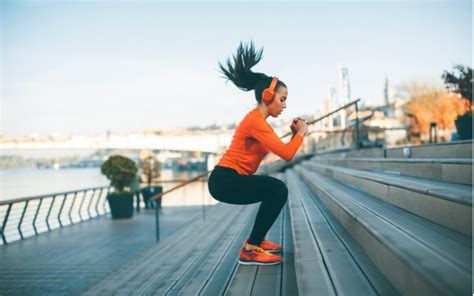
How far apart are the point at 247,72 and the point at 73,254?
179 inches

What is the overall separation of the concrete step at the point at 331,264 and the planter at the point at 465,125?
317 centimetres

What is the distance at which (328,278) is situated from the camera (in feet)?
6.75

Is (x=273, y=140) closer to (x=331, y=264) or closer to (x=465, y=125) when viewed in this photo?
(x=331, y=264)

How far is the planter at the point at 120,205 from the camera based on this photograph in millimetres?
9867

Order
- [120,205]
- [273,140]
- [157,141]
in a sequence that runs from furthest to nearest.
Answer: [157,141] < [120,205] < [273,140]

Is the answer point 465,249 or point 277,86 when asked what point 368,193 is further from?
point 465,249

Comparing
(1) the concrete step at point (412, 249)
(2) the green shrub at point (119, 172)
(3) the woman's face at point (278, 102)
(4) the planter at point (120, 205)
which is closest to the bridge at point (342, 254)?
(1) the concrete step at point (412, 249)

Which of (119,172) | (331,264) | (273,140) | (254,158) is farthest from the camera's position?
(119,172)

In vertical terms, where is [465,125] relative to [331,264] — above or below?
above

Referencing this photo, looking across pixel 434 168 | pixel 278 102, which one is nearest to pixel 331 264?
pixel 278 102

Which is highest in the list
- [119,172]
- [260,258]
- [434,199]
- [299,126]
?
[299,126]

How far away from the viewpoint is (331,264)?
7.47 ft

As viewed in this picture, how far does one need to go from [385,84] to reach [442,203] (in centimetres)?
5558

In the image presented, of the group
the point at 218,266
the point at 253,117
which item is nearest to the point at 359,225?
the point at 253,117
